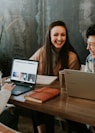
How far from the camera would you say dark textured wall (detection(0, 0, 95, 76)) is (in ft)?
10.1

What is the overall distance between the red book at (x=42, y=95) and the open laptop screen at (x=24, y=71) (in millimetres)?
221

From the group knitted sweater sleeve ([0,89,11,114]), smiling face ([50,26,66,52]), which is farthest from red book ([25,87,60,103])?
smiling face ([50,26,66,52])

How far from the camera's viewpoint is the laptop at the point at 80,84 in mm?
1637

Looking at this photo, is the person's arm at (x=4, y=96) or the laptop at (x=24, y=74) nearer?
the person's arm at (x=4, y=96)

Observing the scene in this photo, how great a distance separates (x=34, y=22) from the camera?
138 inches

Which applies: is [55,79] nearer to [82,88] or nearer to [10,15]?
[82,88]

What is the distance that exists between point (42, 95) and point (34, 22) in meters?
1.96

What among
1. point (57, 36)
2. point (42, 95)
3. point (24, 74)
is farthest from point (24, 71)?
point (57, 36)

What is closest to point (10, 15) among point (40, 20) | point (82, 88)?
point (40, 20)

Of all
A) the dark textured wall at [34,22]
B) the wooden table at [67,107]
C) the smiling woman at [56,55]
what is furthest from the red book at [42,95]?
the dark textured wall at [34,22]

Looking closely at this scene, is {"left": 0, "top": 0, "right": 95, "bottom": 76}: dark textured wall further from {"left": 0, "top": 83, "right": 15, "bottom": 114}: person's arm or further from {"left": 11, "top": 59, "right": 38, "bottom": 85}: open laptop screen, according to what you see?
{"left": 0, "top": 83, "right": 15, "bottom": 114}: person's arm

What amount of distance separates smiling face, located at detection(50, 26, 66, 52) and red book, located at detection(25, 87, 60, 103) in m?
0.79

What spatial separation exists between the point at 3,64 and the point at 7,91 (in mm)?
2215

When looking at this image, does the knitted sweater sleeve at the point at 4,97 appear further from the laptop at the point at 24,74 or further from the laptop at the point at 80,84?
the laptop at the point at 80,84
